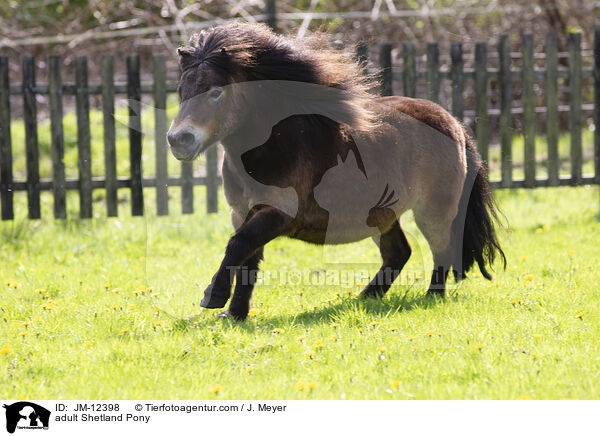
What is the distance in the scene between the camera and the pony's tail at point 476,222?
494cm

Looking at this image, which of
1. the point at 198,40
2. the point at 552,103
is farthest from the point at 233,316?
the point at 552,103

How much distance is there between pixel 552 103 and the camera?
802cm

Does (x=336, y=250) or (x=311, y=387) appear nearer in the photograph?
(x=311, y=387)

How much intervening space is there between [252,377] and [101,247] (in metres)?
3.91

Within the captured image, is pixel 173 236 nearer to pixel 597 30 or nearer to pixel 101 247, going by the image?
pixel 101 247

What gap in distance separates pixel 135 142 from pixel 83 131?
54 centimetres

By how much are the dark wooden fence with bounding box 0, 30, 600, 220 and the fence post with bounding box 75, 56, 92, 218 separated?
10 mm

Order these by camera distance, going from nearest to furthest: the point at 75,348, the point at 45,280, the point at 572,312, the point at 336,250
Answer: the point at 75,348, the point at 572,312, the point at 45,280, the point at 336,250

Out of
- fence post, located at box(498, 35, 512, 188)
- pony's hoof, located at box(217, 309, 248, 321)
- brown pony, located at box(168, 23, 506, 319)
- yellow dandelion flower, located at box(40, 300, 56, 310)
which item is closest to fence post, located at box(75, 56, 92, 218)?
yellow dandelion flower, located at box(40, 300, 56, 310)

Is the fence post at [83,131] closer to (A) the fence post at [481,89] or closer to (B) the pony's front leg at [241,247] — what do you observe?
(B) the pony's front leg at [241,247]

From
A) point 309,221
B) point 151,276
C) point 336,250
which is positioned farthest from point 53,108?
point 309,221

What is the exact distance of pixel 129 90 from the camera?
285 inches

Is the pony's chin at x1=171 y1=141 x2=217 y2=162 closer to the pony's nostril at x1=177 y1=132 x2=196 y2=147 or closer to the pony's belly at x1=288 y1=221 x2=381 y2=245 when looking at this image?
the pony's nostril at x1=177 y1=132 x2=196 y2=147
